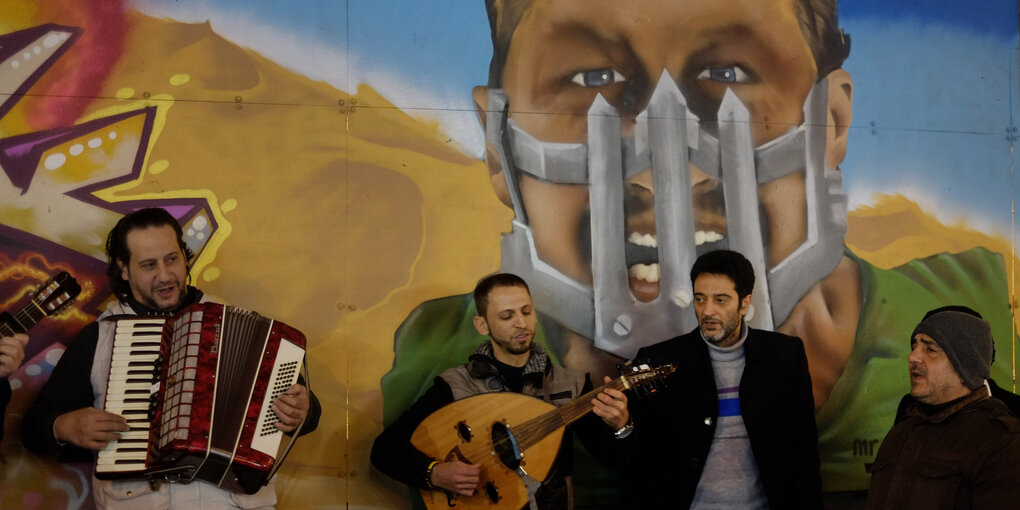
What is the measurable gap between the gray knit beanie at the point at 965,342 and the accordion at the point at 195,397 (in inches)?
90.2

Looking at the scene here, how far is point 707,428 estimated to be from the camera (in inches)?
167

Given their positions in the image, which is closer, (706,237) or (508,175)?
(508,175)

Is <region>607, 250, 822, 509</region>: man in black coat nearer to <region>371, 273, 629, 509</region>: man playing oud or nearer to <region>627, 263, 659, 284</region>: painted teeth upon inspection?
<region>371, 273, 629, 509</region>: man playing oud

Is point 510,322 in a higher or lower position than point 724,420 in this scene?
higher

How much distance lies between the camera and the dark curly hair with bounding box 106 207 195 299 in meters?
4.15

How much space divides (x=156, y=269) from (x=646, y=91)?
241 centimetres

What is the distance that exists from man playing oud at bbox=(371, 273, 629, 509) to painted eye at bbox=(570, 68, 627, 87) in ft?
3.91

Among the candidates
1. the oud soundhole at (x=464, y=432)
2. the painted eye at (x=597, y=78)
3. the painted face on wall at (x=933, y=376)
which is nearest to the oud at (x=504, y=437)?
the oud soundhole at (x=464, y=432)

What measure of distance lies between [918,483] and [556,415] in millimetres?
1310

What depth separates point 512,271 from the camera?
16.6 ft

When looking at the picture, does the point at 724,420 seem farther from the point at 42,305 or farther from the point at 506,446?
the point at 42,305

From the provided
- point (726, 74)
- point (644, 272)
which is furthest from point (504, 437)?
point (726, 74)

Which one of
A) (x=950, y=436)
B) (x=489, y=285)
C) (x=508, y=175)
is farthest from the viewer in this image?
(x=508, y=175)

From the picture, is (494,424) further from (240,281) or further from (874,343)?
(874,343)
